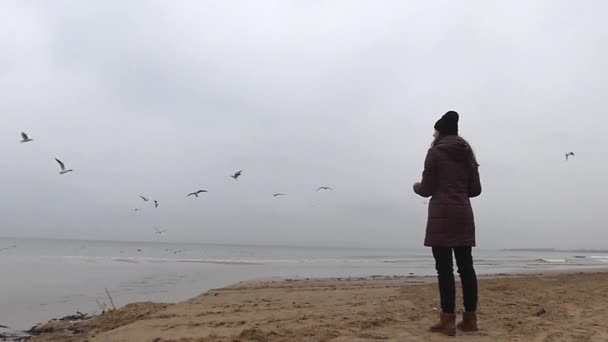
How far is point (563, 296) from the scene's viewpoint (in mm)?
7406

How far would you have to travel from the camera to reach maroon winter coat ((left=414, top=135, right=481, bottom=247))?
419 cm

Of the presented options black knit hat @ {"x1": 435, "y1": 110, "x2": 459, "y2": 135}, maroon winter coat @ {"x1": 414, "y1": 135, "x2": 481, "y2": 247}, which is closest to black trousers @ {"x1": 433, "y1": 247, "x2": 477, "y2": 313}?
maroon winter coat @ {"x1": 414, "y1": 135, "x2": 481, "y2": 247}

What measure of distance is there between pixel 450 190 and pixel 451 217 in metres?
0.27

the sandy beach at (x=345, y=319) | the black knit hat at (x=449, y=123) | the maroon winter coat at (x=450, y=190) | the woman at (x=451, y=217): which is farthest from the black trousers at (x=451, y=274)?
the black knit hat at (x=449, y=123)

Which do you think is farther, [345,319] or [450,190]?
[345,319]

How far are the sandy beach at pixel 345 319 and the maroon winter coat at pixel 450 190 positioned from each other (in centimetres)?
95

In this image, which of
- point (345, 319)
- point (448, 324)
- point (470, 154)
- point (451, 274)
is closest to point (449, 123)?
point (470, 154)

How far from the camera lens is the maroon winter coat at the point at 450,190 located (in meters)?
4.19

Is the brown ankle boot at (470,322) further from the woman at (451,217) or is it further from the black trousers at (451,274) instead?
the black trousers at (451,274)

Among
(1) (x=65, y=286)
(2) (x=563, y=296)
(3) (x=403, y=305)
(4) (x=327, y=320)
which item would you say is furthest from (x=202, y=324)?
(1) (x=65, y=286)

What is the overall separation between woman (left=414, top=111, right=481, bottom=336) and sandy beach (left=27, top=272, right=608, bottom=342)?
32cm

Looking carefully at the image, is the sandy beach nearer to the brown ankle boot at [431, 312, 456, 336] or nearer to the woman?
the brown ankle boot at [431, 312, 456, 336]

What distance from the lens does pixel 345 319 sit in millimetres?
5305

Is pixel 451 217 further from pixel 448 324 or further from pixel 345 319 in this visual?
pixel 345 319
